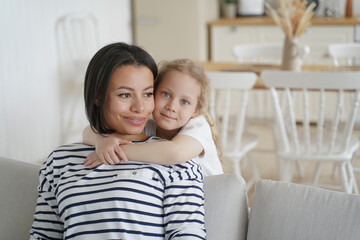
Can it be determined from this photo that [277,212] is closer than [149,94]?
Yes

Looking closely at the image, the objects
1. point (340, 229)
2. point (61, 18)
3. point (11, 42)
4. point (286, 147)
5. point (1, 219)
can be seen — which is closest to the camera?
point (340, 229)

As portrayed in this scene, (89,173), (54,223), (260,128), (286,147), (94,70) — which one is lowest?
(260,128)

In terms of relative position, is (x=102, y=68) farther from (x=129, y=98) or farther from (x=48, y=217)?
(x=48, y=217)

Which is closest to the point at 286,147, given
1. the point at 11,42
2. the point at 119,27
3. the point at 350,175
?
the point at 350,175

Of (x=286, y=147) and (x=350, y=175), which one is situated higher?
(x=286, y=147)

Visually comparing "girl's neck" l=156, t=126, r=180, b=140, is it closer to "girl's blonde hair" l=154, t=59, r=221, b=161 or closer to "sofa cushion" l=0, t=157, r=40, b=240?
"girl's blonde hair" l=154, t=59, r=221, b=161

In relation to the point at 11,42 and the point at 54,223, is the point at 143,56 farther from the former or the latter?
the point at 11,42

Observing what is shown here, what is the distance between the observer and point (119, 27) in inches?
196

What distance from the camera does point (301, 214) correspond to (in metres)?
1.34

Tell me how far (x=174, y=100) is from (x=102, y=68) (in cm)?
24

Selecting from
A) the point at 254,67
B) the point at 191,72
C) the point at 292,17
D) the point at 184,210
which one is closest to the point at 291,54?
the point at 292,17

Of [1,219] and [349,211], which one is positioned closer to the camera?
[349,211]

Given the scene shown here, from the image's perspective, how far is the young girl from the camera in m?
1.39

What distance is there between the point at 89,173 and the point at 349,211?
642 mm
